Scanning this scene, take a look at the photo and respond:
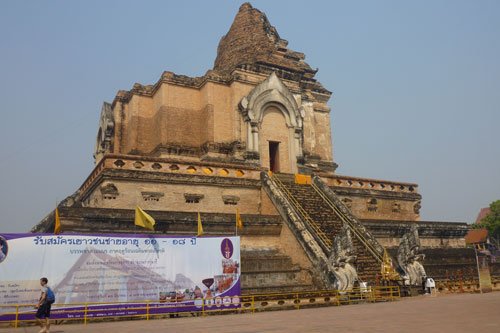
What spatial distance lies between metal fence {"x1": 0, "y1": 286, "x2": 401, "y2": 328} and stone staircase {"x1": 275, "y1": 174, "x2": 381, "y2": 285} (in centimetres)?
92

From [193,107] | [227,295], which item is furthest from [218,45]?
[227,295]

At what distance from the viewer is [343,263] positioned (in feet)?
46.9

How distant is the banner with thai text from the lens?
10.7 meters

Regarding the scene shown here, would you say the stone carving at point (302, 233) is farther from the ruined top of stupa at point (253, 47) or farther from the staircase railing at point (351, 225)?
the ruined top of stupa at point (253, 47)

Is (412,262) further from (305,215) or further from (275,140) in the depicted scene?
(275,140)

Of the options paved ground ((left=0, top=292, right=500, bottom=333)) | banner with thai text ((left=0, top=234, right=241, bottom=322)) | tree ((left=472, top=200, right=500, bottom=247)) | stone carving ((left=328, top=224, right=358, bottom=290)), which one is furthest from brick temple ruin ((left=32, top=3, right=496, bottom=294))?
tree ((left=472, top=200, right=500, bottom=247))

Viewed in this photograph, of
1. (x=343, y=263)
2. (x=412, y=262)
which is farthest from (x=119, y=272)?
(x=412, y=262)

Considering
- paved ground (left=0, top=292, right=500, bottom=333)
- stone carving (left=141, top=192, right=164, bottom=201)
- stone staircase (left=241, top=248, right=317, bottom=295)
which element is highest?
stone carving (left=141, top=192, right=164, bottom=201)

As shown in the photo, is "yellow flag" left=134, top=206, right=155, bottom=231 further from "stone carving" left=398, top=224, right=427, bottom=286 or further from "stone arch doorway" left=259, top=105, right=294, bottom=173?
"stone arch doorway" left=259, top=105, right=294, bottom=173

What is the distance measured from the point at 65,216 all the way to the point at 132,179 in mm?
3811

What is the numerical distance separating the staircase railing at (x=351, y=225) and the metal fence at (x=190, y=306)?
173 cm

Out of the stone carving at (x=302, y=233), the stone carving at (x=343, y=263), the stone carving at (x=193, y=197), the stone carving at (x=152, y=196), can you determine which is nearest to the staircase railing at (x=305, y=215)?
the stone carving at (x=302, y=233)

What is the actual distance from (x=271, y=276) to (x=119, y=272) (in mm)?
5541

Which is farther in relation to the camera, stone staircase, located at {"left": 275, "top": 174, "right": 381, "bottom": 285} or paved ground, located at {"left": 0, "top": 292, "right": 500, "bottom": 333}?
stone staircase, located at {"left": 275, "top": 174, "right": 381, "bottom": 285}
